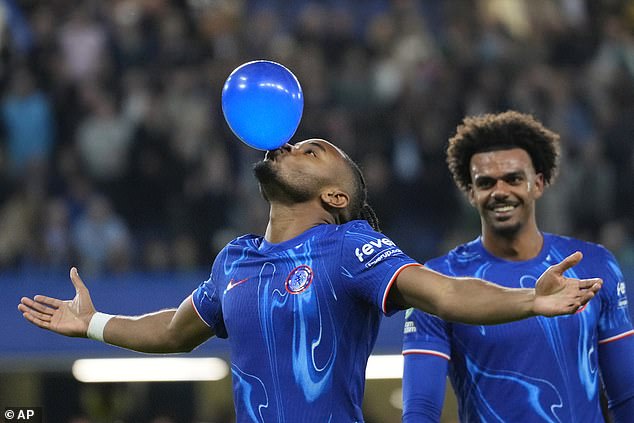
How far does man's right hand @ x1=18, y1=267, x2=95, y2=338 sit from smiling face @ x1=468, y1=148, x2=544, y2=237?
1807 millimetres

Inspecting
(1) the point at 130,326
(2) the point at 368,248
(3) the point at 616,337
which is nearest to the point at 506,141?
(3) the point at 616,337

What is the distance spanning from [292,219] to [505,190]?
1.19m

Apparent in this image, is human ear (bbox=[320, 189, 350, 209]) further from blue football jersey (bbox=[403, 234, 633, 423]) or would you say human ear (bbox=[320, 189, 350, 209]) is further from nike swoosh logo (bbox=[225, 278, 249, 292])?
blue football jersey (bbox=[403, 234, 633, 423])

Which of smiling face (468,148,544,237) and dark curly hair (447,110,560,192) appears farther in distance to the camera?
dark curly hair (447,110,560,192)

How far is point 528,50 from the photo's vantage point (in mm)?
12523

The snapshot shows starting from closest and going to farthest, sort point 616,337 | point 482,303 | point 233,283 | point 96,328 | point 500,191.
A: point 482,303
point 233,283
point 96,328
point 616,337
point 500,191

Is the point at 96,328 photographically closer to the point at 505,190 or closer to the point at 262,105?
the point at 262,105

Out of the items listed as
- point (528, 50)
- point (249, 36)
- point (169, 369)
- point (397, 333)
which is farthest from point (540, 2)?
point (169, 369)

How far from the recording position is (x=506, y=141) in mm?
5805

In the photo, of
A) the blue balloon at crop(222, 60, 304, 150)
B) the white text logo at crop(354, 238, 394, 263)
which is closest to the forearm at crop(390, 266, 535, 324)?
the white text logo at crop(354, 238, 394, 263)

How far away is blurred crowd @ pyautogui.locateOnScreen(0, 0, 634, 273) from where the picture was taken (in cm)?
1078

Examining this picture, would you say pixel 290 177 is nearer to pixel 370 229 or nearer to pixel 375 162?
pixel 370 229

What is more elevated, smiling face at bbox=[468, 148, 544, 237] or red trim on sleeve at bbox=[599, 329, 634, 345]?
smiling face at bbox=[468, 148, 544, 237]

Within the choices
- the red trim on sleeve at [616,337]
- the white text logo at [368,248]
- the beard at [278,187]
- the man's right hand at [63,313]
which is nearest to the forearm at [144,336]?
the man's right hand at [63,313]
